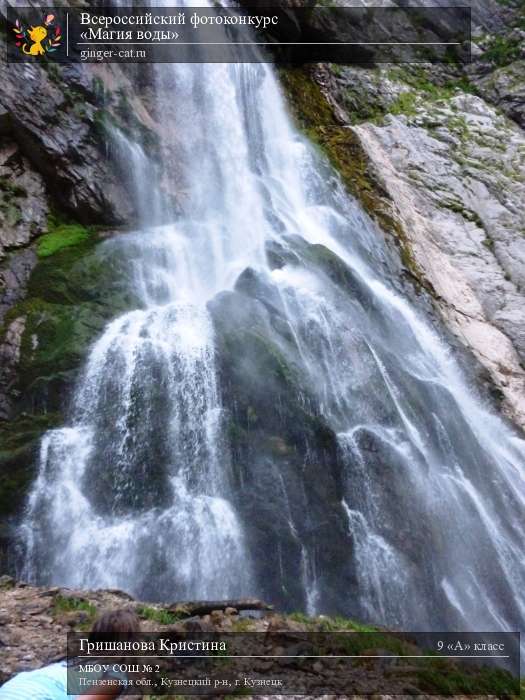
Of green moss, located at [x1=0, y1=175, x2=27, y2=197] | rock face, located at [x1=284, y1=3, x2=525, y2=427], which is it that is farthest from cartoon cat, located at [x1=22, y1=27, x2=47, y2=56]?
rock face, located at [x1=284, y1=3, x2=525, y2=427]

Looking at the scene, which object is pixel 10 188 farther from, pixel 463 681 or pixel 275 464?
pixel 463 681

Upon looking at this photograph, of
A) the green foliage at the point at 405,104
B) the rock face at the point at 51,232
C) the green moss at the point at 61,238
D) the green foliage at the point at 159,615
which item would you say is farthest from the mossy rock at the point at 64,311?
the green foliage at the point at 405,104

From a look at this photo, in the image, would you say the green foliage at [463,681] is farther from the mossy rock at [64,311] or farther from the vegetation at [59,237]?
the vegetation at [59,237]

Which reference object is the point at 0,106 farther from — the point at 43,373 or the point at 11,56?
the point at 43,373

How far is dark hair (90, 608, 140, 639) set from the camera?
8.46 feet

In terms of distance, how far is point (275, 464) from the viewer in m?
9.50

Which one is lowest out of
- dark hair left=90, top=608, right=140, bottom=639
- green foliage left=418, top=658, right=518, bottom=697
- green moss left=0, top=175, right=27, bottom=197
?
green foliage left=418, top=658, right=518, bottom=697

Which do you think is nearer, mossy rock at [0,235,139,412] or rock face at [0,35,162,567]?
rock face at [0,35,162,567]

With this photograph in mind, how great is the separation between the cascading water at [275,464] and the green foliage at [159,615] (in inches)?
68.6

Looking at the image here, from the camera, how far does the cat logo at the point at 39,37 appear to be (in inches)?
592

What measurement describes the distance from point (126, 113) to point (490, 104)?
16521 millimetres

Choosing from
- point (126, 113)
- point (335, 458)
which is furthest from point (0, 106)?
point (335, 458)

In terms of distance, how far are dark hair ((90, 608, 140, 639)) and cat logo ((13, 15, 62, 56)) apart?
16.1 m

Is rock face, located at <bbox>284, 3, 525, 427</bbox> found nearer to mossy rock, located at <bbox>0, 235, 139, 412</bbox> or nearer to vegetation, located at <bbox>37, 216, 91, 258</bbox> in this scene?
mossy rock, located at <bbox>0, 235, 139, 412</bbox>
